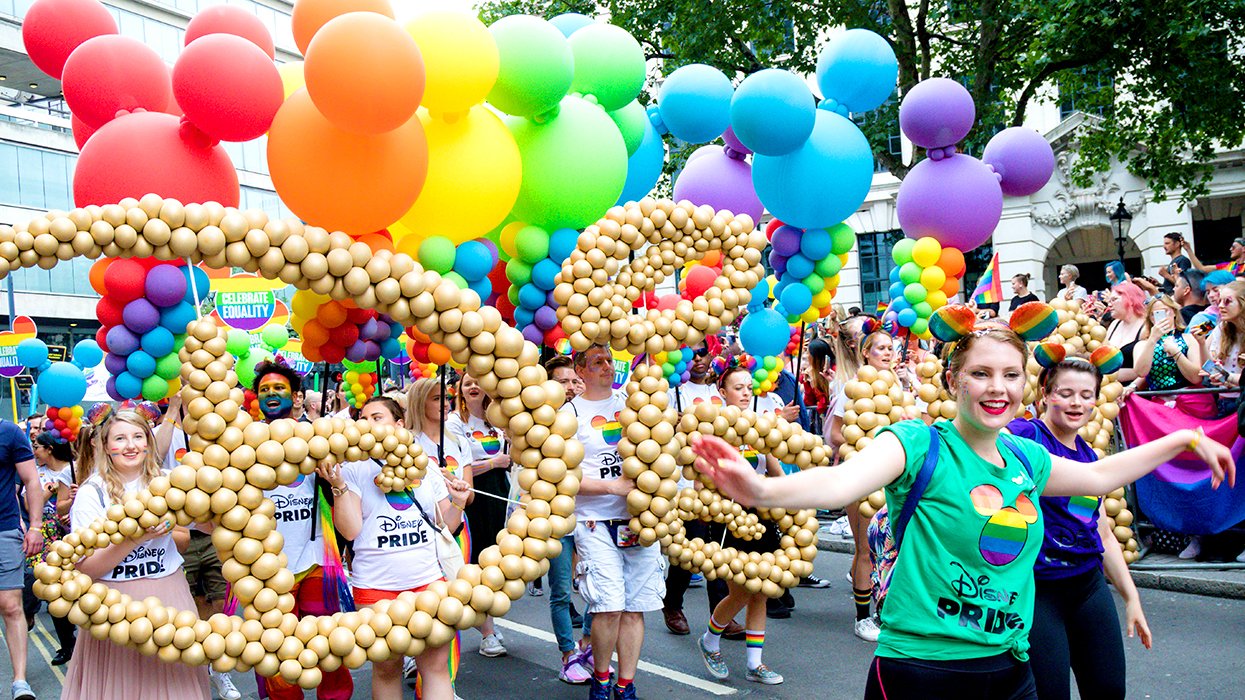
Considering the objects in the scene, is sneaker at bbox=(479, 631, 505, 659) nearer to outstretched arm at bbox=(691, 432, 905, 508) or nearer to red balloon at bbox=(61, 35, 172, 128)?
red balloon at bbox=(61, 35, 172, 128)

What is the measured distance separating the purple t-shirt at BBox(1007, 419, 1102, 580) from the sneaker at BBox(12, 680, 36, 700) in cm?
573

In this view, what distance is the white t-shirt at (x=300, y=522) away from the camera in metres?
5.09

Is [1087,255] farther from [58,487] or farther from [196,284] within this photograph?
[196,284]

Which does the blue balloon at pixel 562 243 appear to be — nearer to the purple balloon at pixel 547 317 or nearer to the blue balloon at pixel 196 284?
the purple balloon at pixel 547 317

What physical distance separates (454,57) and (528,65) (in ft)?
1.40

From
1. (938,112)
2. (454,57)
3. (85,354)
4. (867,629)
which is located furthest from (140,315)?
(85,354)

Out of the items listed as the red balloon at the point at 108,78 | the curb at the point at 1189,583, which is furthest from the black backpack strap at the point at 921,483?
the curb at the point at 1189,583

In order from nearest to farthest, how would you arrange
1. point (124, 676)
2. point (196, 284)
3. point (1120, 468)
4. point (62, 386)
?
1. point (1120, 468)
2. point (124, 676)
3. point (196, 284)
4. point (62, 386)

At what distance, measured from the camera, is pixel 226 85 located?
12.9 ft

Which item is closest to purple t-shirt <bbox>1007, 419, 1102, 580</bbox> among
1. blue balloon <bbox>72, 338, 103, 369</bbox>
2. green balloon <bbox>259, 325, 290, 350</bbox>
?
green balloon <bbox>259, 325, 290, 350</bbox>

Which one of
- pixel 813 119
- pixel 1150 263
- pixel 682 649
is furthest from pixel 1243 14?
pixel 682 649

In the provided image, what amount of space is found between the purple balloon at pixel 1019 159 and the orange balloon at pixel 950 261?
1.99ft

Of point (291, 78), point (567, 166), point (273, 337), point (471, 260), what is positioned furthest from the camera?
point (273, 337)

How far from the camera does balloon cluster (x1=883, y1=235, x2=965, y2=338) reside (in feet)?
20.1
